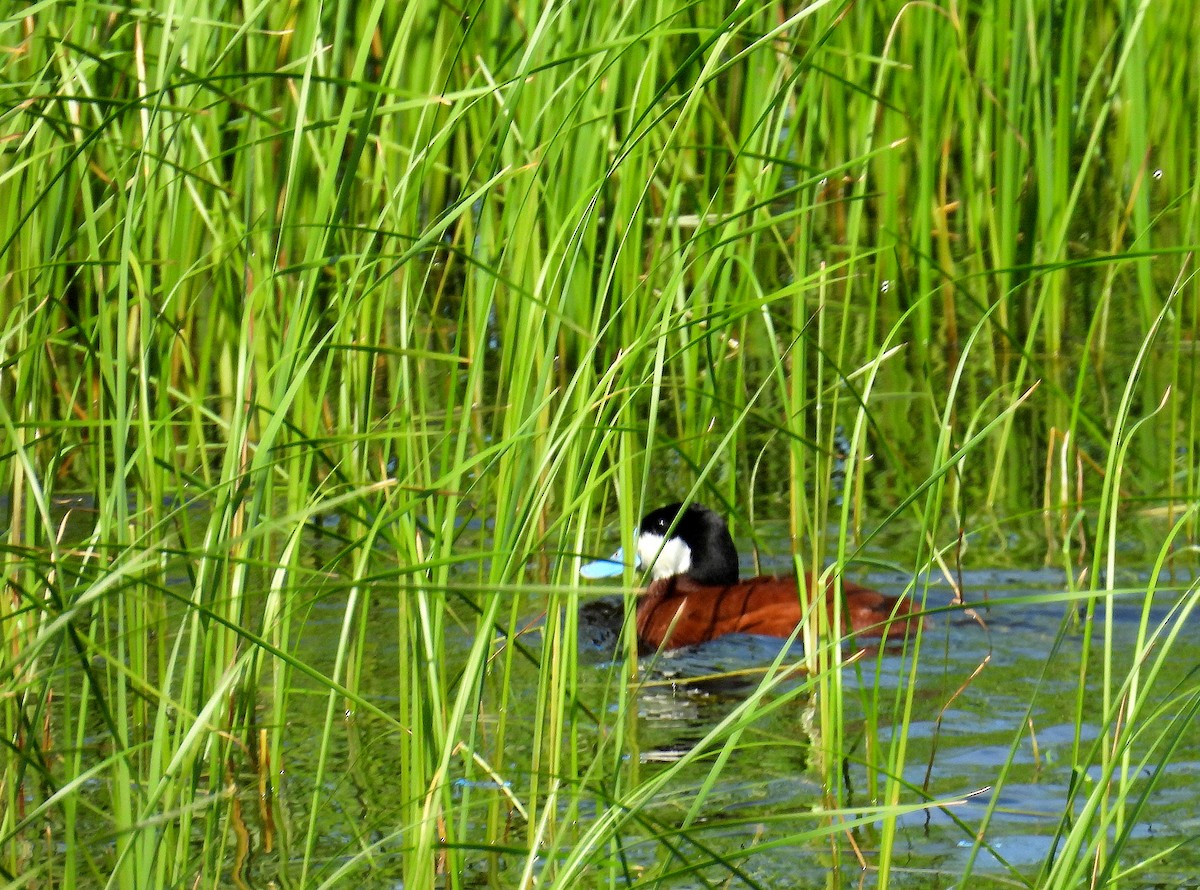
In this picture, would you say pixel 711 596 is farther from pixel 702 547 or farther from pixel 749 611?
pixel 702 547

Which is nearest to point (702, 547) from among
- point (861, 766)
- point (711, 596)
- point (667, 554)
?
point (711, 596)

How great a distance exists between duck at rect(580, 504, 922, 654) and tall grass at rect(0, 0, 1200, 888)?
145mm

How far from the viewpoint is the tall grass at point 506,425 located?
243 cm

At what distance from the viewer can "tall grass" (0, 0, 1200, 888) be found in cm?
243

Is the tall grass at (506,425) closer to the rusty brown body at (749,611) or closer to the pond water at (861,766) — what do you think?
the pond water at (861,766)

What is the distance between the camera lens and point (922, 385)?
6.16 meters

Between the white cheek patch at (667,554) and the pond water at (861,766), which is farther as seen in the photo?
the white cheek patch at (667,554)

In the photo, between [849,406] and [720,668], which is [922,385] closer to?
[849,406]

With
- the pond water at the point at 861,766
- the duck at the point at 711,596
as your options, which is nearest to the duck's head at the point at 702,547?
the duck at the point at 711,596

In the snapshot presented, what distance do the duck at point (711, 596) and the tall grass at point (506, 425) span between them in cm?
14

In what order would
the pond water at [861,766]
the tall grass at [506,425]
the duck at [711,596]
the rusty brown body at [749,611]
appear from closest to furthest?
1. the tall grass at [506,425]
2. the pond water at [861,766]
3. the rusty brown body at [749,611]
4. the duck at [711,596]

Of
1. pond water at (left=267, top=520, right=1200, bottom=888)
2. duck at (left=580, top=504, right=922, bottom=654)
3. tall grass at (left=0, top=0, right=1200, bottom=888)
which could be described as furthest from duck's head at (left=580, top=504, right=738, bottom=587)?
pond water at (left=267, top=520, right=1200, bottom=888)

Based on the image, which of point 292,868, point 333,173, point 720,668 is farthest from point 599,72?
point 720,668

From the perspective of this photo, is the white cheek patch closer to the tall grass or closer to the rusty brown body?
the tall grass
